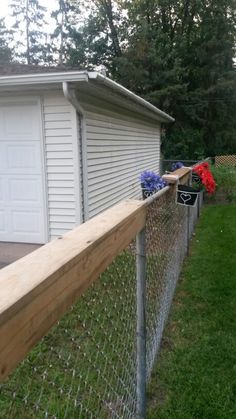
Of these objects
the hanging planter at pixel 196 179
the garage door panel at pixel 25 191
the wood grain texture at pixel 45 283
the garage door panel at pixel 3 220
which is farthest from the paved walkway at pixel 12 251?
the wood grain texture at pixel 45 283

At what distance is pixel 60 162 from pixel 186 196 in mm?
2409

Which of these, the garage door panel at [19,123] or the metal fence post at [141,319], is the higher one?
the garage door panel at [19,123]

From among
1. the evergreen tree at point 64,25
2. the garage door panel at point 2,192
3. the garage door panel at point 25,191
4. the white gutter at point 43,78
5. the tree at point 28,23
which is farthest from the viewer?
the tree at point 28,23

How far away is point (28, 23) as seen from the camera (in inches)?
1127

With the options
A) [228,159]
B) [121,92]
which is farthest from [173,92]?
[121,92]

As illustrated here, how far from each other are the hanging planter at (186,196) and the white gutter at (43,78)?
210cm

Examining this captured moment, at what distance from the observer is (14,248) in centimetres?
559

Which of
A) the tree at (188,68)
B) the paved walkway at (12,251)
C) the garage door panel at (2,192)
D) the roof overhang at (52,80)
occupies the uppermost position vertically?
the tree at (188,68)

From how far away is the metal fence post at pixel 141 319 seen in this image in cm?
191

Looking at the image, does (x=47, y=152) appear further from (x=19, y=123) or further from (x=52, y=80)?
(x=52, y=80)

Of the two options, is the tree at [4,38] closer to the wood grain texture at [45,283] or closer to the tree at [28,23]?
the tree at [28,23]

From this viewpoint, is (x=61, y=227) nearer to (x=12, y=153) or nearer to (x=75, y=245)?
(x=12, y=153)

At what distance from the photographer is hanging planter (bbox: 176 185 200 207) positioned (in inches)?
147

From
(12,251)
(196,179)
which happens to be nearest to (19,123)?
(12,251)
